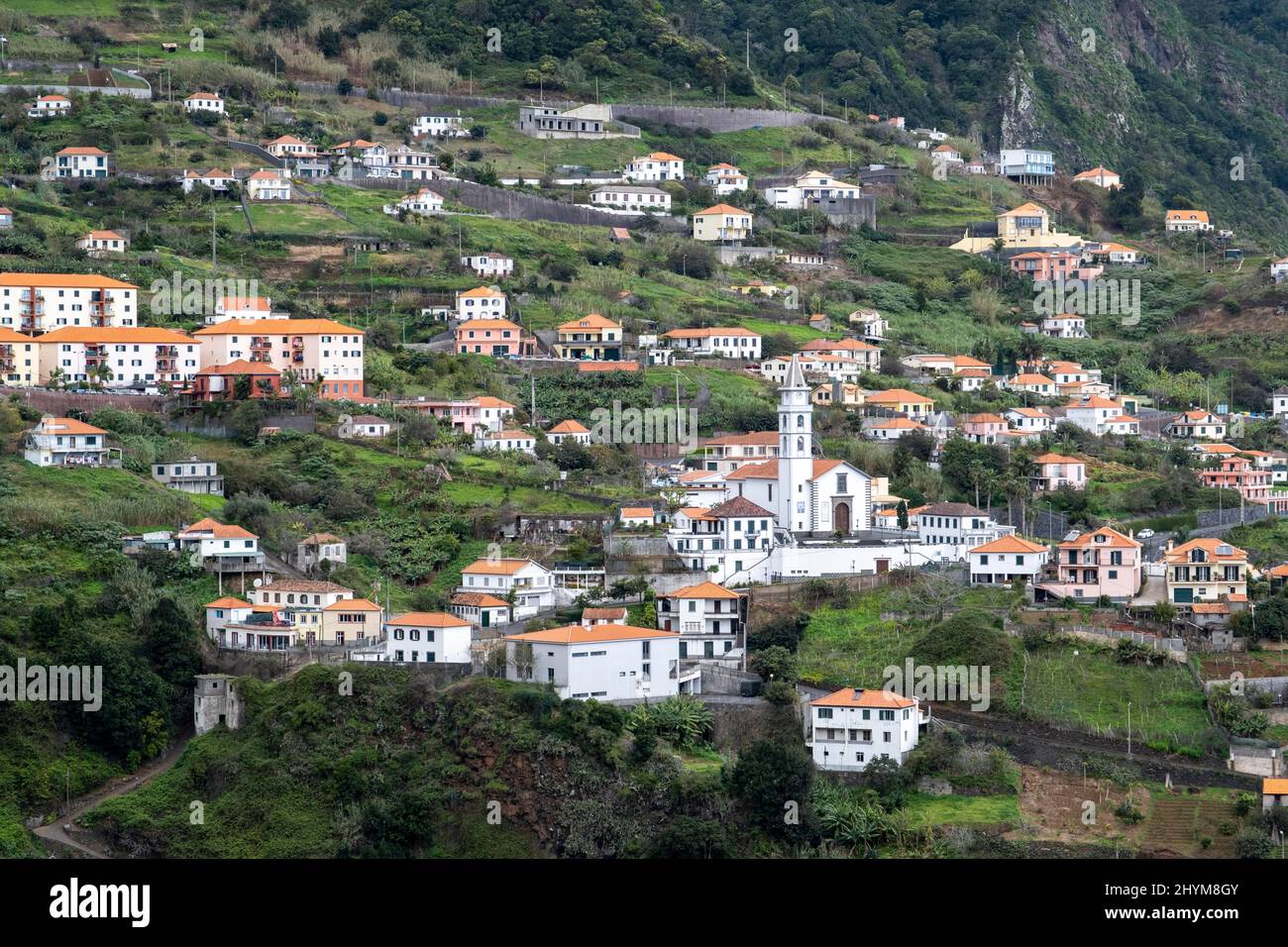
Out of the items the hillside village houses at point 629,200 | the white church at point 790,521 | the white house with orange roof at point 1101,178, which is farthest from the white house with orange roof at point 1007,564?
the white house with orange roof at point 1101,178

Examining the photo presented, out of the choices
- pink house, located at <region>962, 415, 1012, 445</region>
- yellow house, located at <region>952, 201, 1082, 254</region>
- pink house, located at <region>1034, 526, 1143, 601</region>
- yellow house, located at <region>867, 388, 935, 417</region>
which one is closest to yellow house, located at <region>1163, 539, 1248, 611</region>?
pink house, located at <region>1034, 526, 1143, 601</region>

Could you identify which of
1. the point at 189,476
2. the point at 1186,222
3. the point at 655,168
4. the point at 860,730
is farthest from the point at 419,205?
the point at 860,730

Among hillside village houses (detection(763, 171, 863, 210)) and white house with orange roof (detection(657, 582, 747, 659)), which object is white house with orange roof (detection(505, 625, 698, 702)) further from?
hillside village houses (detection(763, 171, 863, 210))

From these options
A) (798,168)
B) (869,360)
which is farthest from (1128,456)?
(798,168)

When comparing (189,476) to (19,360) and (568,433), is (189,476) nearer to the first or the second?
(19,360)

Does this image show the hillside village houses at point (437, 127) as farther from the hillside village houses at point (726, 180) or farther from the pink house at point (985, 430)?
the pink house at point (985, 430)

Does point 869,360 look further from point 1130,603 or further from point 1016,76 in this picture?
point 1016,76
